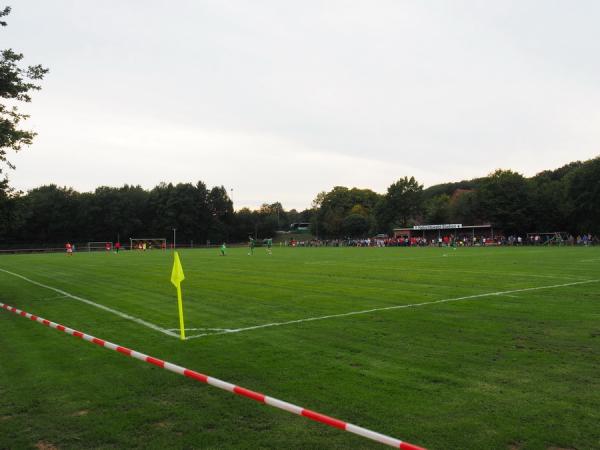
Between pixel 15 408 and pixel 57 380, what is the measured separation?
988mm

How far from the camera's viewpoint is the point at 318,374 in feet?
21.3

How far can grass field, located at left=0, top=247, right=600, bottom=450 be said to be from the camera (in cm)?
471

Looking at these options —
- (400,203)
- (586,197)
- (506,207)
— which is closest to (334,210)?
(400,203)

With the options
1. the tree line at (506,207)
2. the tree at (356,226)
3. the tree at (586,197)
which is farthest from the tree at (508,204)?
the tree at (356,226)

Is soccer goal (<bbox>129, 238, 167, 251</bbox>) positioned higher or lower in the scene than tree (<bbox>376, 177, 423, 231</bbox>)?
lower

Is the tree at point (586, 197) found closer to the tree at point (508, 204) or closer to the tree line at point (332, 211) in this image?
the tree line at point (332, 211)

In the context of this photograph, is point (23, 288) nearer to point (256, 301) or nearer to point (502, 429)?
point (256, 301)

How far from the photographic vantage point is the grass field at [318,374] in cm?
471

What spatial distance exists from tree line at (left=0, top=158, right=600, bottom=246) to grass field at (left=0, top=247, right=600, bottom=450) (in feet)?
216

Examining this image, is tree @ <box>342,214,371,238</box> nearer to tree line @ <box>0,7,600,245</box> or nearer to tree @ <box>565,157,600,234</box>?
tree line @ <box>0,7,600,245</box>

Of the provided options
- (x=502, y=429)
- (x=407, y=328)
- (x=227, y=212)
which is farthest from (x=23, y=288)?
(x=227, y=212)

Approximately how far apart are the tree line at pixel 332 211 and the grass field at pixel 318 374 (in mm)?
65938

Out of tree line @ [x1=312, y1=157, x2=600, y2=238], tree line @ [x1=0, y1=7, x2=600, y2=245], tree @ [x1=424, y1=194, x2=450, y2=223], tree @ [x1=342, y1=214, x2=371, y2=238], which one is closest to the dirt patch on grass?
tree line @ [x1=0, y1=7, x2=600, y2=245]

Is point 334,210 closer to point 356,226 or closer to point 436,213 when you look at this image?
point 356,226
